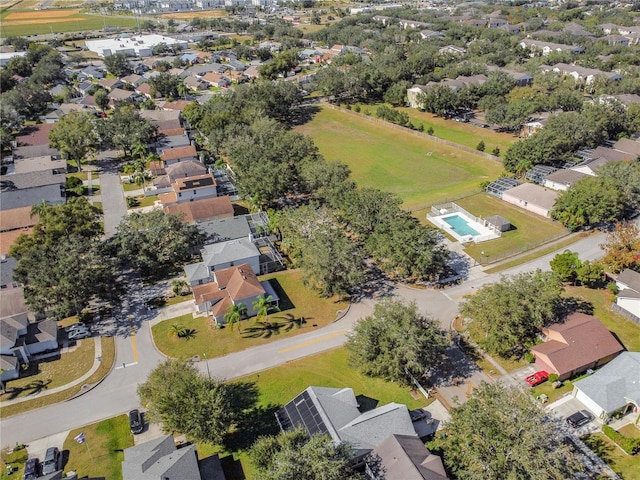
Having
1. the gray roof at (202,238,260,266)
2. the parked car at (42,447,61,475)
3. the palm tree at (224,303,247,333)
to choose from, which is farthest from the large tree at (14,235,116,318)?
the parked car at (42,447,61,475)

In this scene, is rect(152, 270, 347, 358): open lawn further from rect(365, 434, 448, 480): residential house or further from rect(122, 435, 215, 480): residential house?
rect(365, 434, 448, 480): residential house

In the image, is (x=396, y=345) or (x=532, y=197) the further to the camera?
(x=532, y=197)

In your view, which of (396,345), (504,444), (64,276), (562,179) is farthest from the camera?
(562,179)

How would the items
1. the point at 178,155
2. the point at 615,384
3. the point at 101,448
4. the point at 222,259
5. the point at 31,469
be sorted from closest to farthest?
the point at 31,469, the point at 101,448, the point at 615,384, the point at 222,259, the point at 178,155

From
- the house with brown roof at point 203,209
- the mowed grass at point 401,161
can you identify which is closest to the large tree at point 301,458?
the house with brown roof at point 203,209

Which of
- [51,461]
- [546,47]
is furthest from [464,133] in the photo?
[51,461]

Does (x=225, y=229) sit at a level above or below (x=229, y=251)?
below

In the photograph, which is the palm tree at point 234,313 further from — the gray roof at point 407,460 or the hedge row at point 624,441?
the hedge row at point 624,441

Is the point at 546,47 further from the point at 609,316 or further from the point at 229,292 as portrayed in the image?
the point at 229,292
